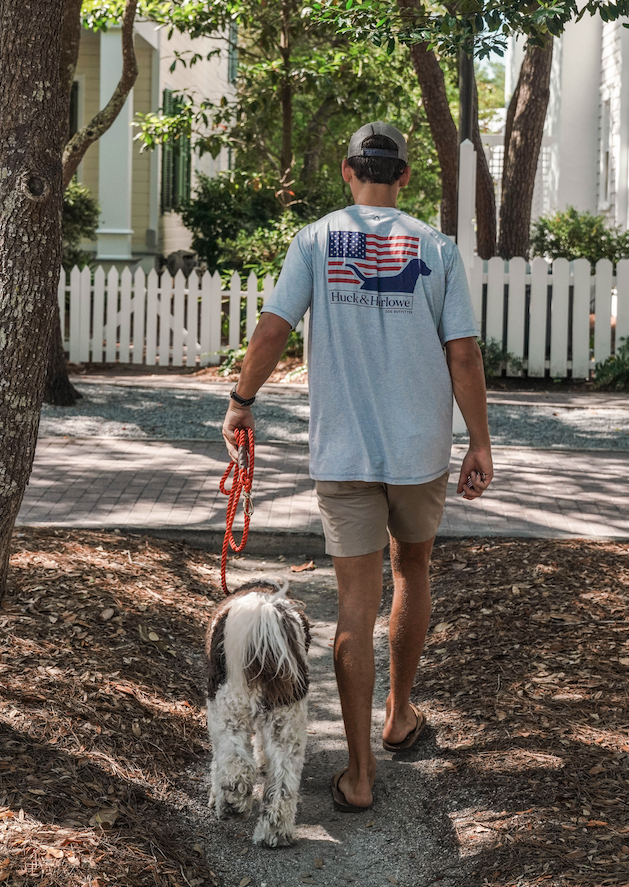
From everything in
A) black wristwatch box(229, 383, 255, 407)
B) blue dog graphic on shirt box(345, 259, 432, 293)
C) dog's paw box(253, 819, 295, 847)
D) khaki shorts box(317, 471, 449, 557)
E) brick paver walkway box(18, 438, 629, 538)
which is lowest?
dog's paw box(253, 819, 295, 847)

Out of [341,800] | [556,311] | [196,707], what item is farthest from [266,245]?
[341,800]

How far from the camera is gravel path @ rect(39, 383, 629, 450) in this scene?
9234mm

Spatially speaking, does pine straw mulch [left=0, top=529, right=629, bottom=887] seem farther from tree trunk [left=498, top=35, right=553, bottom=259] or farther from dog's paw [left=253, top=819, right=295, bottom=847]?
tree trunk [left=498, top=35, right=553, bottom=259]

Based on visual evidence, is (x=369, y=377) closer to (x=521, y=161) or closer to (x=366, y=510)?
(x=366, y=510)

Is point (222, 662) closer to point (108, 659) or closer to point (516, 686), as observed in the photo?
point (108, 659)

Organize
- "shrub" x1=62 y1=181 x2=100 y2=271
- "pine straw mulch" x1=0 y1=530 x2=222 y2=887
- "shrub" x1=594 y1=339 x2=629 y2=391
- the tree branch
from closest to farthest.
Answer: "pine straw mulch" x1=0 y1=530 x2=222 y2=887, the tree branch, "shrub" x1=594 y1=339 x2=629 y2=391, "shrub" x1=62 y1=181 x2=100 y2=271

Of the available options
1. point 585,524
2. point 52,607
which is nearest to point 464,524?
point 585,524

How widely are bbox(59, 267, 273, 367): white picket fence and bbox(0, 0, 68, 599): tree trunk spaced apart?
9.78 m

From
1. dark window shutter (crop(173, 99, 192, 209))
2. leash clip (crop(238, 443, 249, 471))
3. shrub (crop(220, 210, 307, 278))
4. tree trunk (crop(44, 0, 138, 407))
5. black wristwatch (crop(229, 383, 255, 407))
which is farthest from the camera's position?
dark window shutter (crop(173, 99, 192, 209))

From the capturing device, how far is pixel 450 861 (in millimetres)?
3025

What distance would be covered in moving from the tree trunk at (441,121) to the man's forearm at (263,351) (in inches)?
382

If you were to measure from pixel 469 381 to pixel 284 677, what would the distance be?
3.79ft

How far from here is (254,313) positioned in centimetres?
1391

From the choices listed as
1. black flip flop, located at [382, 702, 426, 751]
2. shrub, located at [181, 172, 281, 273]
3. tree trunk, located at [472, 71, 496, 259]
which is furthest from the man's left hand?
shrub, located at [181, 172, 281, 273]
